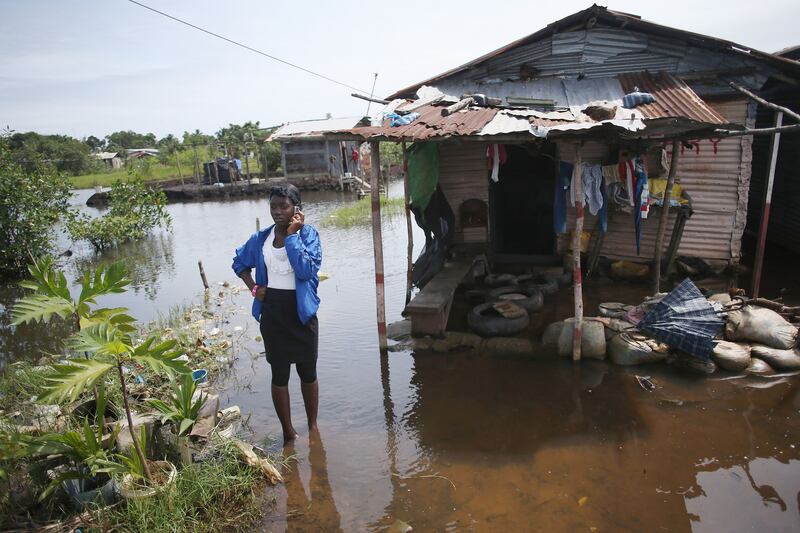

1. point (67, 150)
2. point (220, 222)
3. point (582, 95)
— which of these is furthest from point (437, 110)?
point (67, 150)

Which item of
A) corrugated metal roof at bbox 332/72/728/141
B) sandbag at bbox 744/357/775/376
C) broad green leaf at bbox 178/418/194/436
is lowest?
sandbag at bbox 744/357/775/376

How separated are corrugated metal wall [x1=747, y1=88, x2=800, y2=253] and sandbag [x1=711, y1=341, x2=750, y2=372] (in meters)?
5.01

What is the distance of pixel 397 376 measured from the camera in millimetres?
5996

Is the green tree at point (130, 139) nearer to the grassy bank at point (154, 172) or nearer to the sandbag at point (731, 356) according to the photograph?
the grassy bank at point (154, 172)

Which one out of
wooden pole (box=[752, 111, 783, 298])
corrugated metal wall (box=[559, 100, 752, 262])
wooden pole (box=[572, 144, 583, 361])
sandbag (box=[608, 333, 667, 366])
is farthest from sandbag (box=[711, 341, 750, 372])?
corrugated metal wall (box=[559, 100, 752, 262])

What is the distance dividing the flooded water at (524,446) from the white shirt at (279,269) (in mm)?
1641

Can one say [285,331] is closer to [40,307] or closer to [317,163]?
[40,307]

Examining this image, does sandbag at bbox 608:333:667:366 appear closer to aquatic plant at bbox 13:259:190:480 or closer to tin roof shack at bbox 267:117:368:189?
aquatic plant at bbox 13:259:190:480

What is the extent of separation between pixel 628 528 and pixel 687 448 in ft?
4.18

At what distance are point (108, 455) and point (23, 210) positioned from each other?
1050cm

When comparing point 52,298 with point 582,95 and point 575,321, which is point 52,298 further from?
point 582,95

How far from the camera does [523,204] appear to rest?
10891mm

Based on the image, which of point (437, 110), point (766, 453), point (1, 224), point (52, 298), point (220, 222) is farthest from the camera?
point (220, 222)

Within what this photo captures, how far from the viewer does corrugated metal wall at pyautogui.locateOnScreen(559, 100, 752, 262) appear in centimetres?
806
